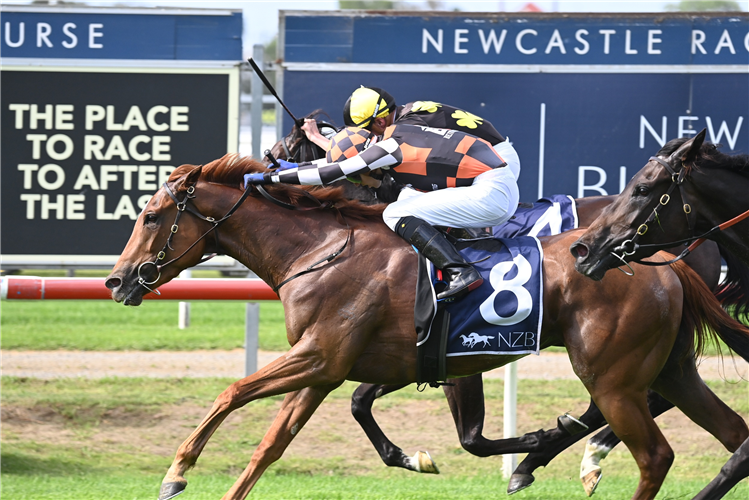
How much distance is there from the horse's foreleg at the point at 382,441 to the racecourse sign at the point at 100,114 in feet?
8.74

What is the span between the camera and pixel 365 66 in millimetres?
7254

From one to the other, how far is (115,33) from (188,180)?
3368 mm

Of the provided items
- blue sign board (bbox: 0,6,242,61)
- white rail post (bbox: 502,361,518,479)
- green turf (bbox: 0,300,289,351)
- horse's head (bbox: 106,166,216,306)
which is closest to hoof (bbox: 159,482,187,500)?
horse's head (bbox: 106,166,216,306)

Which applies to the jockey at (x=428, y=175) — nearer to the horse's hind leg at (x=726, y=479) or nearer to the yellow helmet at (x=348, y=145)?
the yellow helmet at (x=348, y=145)

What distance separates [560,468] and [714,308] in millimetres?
2519

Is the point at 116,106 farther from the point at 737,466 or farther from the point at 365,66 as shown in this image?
the point at 737,466

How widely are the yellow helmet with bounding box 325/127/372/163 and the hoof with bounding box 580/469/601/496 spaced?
2.10 metres

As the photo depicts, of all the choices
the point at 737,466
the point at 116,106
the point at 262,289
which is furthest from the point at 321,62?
the point at 737,466

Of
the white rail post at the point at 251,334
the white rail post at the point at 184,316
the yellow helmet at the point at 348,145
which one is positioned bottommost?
the white rail post at the point at 184,316

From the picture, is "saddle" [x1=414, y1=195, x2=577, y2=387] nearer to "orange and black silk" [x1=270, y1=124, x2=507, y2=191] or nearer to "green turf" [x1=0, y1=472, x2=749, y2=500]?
"orange and black silk" [x1=270, y1=124, x2=507, y2=191]

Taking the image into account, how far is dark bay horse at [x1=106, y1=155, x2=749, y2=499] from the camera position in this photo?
13.4 feet

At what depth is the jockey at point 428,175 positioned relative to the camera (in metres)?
4.21

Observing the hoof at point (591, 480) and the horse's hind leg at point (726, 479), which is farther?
the hoof at point (591, 480)

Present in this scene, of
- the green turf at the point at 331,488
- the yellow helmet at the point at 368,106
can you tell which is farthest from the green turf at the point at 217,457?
the yellow helmet at the point at 368,106
